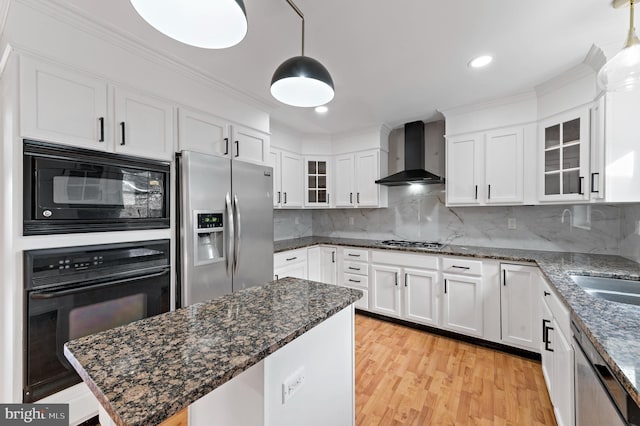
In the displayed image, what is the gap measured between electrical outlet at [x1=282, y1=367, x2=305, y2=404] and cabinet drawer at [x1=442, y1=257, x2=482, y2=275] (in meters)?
2.25

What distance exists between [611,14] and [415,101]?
1.41 metres

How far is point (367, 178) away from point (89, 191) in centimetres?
290

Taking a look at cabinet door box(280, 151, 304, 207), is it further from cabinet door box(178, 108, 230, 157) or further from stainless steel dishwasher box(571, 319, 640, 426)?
stainless steel dishwasher box(571, 319, 640, 426)

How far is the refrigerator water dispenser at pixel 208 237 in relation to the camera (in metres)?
2.02

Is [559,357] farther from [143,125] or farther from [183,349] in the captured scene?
[143,125]

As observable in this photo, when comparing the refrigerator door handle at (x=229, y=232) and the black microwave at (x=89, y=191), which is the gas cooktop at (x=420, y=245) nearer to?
the refrigerator door handle at (x=229, y=232)

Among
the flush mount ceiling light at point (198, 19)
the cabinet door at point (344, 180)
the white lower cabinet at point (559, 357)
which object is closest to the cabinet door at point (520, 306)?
the white lower cabinet at point (559, 357)

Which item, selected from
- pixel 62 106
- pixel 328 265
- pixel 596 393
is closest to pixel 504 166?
pixel 596 393

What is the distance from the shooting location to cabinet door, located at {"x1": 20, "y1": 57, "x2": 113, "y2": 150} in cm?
137

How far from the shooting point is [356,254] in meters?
3.40

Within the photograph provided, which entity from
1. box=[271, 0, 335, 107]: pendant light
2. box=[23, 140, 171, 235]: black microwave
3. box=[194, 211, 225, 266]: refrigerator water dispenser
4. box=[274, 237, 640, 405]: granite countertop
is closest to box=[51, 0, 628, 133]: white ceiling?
A: box=[271, 0, 335, 107]: pendant light

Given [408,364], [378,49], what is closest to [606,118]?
[378,49]

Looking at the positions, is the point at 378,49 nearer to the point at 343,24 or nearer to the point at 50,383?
the point at 343,24

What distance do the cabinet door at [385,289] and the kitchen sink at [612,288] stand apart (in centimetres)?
159
